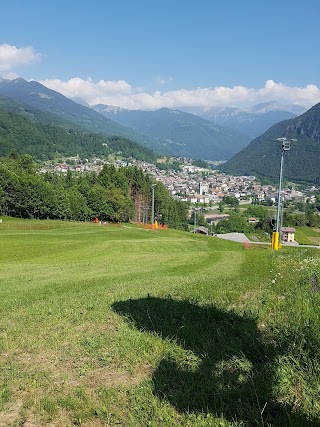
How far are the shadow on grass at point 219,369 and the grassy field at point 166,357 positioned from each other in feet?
0.04

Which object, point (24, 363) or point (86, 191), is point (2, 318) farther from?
point (86, 191)

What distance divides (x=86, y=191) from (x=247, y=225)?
67.2 metres

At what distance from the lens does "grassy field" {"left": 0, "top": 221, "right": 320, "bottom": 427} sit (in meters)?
4.07

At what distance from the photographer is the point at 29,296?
10523 mm

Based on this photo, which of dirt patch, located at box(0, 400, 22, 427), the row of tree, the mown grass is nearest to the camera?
dirt patch, located at box(0, 400, 22, 427)

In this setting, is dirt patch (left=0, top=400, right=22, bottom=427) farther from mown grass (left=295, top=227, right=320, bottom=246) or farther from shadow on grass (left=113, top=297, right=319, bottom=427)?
mown grass (left=295, top=227, right=320, bottom=246)

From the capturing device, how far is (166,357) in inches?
209

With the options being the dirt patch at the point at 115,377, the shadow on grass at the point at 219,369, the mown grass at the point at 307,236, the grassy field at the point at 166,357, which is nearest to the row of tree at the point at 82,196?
the mown grass at the point at 307,236

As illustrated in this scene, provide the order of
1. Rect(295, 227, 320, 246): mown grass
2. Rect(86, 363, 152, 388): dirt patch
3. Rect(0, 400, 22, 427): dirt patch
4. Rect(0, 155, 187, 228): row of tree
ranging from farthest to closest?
Rect(295, 227, 320, 246): mown grass
Rect(0, 155, 187, 228): row of tree
Rect(86, 363, 152, 388): dirt patch
Rect(0, 400, 22, 427): dirt patch

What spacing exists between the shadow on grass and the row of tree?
220 feet

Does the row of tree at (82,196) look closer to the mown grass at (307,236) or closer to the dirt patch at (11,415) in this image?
the mown grass at (307,236)

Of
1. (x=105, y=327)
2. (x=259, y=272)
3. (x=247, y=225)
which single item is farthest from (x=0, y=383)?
(x=247, y=225)

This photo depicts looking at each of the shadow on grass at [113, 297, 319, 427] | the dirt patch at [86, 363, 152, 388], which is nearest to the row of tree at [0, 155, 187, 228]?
the shadow on grass at [113, 297, 319, 427]

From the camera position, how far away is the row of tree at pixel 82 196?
69688 mm
